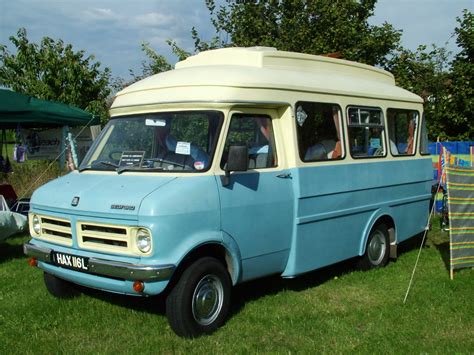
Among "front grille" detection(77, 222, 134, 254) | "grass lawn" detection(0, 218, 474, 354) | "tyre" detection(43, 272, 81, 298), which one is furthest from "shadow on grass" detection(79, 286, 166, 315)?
"front grille" detection(77, 222, 134, 254)

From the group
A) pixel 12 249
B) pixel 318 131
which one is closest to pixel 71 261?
pixel 318 131

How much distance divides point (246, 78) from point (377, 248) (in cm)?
351

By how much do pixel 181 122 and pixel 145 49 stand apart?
12305 mm

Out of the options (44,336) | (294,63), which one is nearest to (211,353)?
(44,336)

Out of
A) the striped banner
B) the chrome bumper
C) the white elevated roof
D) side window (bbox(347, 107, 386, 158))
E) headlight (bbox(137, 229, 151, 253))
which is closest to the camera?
the chrome bumper

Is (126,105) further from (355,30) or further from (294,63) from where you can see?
(355,30)

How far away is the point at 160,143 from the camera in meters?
5.49

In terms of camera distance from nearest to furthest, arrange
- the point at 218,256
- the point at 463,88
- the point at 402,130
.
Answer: the point at 218,256 → the point at 402,130 → the point at 463,88

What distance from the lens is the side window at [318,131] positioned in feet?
20.0

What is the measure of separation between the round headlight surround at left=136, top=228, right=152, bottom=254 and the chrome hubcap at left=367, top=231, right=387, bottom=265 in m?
3.81

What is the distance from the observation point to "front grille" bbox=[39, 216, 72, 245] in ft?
17.0

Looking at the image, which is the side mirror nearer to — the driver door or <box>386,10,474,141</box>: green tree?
the driver door

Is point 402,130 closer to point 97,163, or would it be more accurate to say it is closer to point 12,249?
point 97,163

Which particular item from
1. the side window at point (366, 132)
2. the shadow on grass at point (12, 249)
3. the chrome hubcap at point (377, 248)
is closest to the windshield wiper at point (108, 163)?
the side window at point (366, 132)
